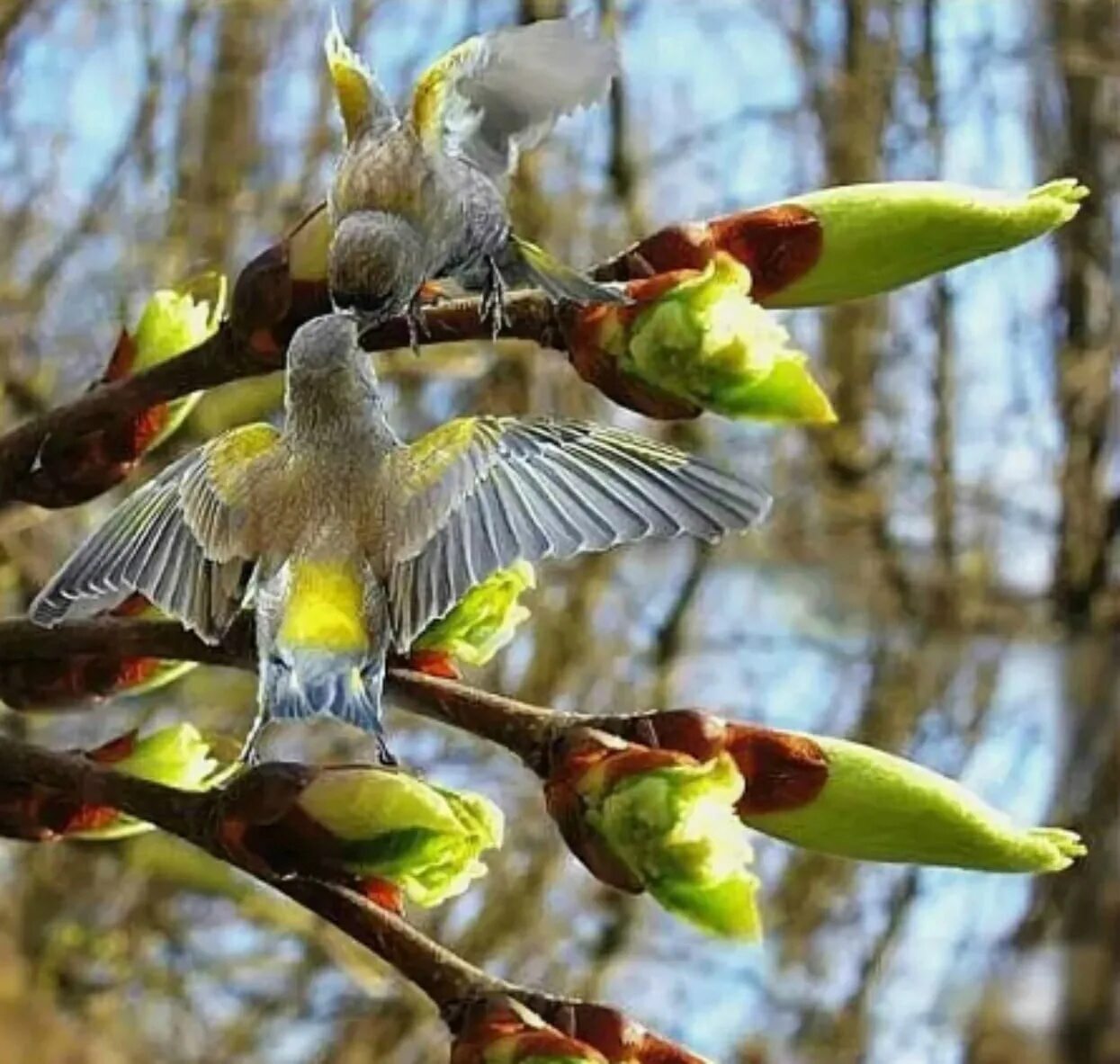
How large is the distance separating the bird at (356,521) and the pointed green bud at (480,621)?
0.11 m

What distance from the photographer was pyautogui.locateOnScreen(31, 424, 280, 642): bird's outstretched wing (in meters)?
1.06

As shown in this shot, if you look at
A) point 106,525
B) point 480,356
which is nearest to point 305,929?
point 480,356

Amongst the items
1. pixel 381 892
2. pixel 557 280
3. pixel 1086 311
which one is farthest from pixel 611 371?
pixel 1086 311

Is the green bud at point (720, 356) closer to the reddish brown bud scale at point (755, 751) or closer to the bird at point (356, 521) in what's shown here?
the bird at point (356, 521)

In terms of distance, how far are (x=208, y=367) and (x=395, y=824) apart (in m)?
0.28

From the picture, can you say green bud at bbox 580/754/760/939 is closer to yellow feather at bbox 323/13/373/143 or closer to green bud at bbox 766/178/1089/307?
green bud at bbox 766/178/1089/307

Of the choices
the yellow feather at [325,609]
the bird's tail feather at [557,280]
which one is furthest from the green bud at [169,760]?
the bird's tail feather at [557,280]

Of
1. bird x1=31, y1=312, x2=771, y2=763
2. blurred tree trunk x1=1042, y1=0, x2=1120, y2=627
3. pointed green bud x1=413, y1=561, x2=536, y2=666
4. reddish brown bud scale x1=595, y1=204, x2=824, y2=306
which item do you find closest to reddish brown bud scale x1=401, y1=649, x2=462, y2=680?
pointed green bud x1=413, y1=561, x2=536, y2=666

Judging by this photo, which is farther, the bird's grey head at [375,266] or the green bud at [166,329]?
the green bud at [166,329]

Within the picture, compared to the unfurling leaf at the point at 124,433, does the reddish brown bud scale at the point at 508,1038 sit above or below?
below

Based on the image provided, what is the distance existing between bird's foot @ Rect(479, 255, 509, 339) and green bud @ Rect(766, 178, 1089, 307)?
0.14 m

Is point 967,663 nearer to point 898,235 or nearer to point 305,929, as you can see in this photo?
point 305,929

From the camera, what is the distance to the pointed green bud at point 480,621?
3.87 feet

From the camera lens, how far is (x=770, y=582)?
5.61 m
